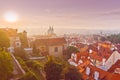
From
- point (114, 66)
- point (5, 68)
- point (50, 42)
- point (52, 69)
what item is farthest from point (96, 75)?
point (50, 42)

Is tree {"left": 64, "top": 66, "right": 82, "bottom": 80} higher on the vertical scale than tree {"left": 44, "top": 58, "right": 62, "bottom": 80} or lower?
lower

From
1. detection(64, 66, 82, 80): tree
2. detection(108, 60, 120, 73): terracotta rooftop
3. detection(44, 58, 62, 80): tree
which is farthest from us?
detection(108, 60, 120, 73): terracotta rooftop

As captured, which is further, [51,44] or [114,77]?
[51,44]

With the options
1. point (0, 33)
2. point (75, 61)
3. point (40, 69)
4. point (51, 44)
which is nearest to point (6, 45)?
point (0, 33)

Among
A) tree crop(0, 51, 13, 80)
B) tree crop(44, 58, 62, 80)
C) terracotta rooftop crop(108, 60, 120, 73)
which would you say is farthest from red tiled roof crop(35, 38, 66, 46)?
tree crop(0, 51, 13, 80)

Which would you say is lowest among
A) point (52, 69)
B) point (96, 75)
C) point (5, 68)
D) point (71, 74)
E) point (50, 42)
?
point (96, 75)

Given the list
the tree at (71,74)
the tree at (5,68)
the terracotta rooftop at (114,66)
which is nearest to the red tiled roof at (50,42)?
the terracotta rooftop at (114,66)

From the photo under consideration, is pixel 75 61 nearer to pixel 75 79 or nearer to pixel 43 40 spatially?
pixel 43 40

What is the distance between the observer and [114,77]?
1973 cm

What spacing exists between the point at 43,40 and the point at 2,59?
25089 millimetres

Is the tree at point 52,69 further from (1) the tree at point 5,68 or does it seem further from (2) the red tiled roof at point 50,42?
(2) the red tiled roof at point 50,42

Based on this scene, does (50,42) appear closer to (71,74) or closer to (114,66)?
(114,66)

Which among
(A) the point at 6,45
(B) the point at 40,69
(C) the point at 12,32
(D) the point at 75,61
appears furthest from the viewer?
(C) the point at 12,32

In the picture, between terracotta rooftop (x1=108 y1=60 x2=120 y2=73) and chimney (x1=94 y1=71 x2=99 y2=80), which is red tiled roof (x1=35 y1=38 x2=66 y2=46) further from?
chimney (x1=94 y1=71 x2=99 y2=80)
